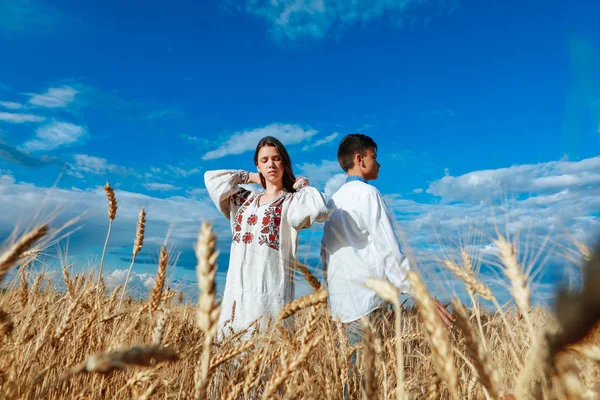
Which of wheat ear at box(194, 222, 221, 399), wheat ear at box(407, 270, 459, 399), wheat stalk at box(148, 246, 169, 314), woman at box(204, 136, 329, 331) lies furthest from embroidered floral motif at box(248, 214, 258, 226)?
Result: wheat ear at box(407, 270, 459, 399)

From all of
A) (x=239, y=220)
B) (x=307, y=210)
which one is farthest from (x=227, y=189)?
(x=307, y=210)

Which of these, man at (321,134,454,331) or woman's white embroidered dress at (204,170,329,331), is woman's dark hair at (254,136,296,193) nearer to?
woman's white embroidered dress at (204,170,329,331)

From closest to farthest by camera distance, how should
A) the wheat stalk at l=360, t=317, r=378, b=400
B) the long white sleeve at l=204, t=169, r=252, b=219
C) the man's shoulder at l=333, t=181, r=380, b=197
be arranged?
1. the wheat stalk at l=360, t=317, r=378, b=400
2. the man's shoulder at l=333, t=181, r=380, b=197
3. the long white sleeve at l=204, t=169, r=252, b=219

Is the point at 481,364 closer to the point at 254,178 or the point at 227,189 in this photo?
the point at 227,189

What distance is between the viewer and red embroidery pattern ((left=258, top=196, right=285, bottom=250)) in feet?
12.0

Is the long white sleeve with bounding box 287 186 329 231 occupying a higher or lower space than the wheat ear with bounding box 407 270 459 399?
higher

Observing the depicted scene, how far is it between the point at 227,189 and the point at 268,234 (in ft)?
2.70

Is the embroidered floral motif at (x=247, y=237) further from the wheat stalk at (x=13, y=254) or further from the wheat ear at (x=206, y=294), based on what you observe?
the wheat ear at (x=206, y=294)

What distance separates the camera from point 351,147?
4.16 metres

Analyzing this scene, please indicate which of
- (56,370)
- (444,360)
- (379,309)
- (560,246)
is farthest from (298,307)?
(379,309)

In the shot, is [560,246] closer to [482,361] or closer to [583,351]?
[583,351]

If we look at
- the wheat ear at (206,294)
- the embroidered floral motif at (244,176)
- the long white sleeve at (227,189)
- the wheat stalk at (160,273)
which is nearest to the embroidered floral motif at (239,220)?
the long white sleeve at (227,189)

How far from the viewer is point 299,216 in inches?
136

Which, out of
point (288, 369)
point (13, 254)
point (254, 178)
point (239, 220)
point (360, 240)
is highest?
point (254, 178)
